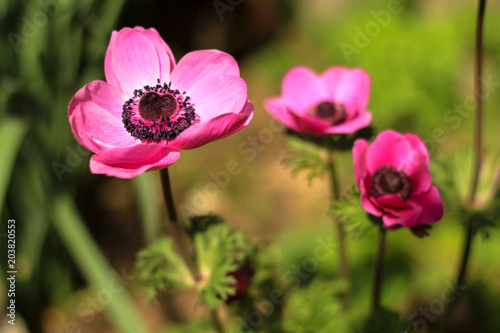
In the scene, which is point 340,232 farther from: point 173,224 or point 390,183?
point 173,224

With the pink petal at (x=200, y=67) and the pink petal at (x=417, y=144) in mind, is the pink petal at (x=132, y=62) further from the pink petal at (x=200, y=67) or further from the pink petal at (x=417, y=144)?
the pink petal at (x=417, y=144)

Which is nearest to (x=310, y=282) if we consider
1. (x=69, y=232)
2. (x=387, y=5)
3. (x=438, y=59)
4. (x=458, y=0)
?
(x=69, y=232)

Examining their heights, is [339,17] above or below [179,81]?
below

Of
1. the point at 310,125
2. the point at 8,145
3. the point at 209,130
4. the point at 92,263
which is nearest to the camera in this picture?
the point at 209,130

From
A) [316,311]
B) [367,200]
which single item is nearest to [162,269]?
[316,311]

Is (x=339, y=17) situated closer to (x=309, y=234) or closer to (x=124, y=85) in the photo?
(x=309, y=234)

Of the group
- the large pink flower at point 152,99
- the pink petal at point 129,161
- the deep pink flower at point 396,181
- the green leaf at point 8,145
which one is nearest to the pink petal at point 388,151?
the deep pink flower at point 396,181
